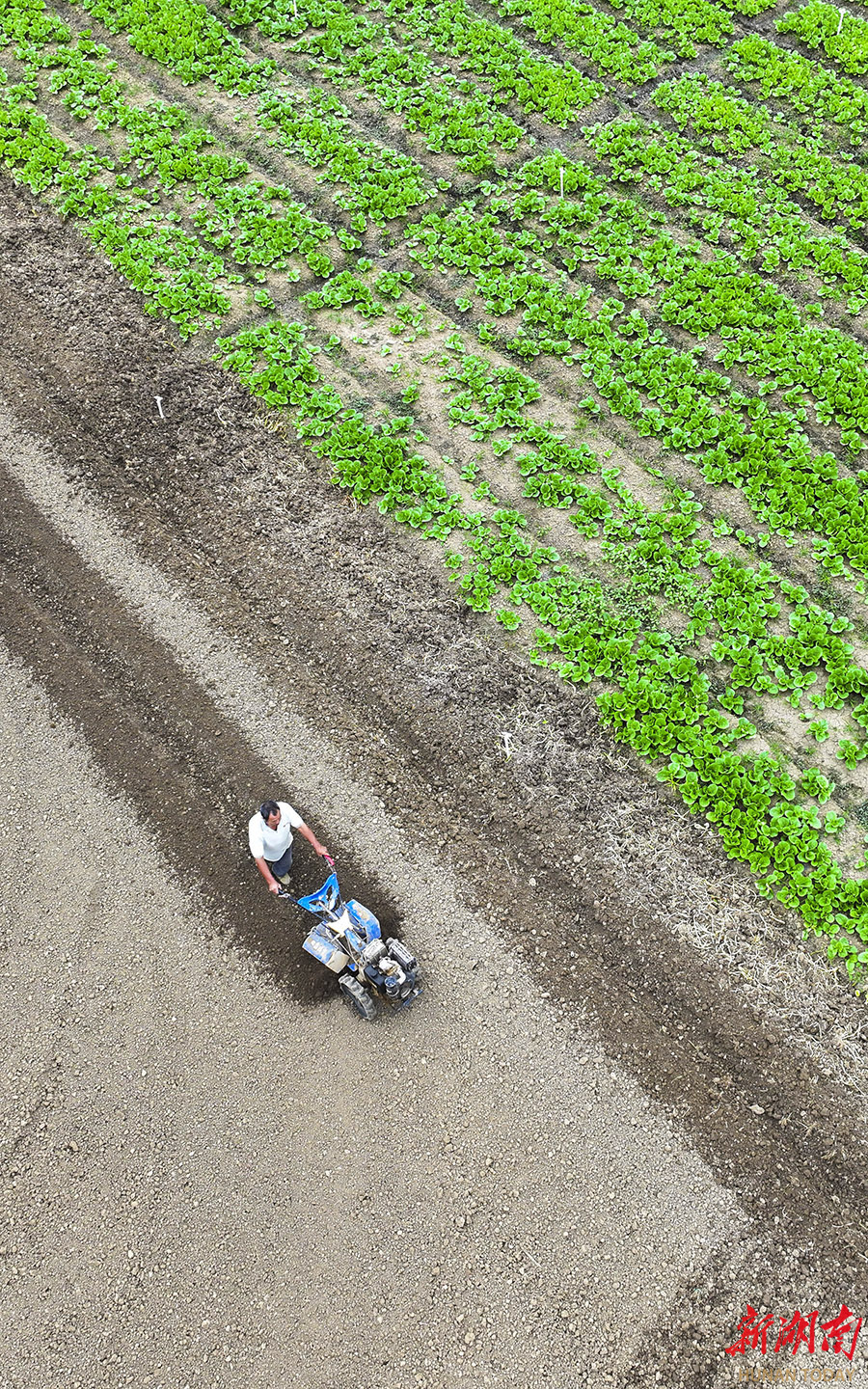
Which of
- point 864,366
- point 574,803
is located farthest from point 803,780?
point 864,366

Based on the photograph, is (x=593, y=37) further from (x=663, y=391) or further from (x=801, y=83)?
(x=663, y=391)

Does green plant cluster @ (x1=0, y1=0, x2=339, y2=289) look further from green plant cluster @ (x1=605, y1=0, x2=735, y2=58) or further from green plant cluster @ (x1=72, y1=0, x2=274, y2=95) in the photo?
green plant cluster @ (x1=605, y1=0, x2=735, y2=58)

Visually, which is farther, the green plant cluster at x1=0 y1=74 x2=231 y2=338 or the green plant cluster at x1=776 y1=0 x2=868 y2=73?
the green plant cluster at x1=776 y1=0 x2=868 y2=73

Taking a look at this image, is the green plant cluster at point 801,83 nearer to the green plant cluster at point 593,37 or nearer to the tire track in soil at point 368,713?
the green plant cluster at point 593,37

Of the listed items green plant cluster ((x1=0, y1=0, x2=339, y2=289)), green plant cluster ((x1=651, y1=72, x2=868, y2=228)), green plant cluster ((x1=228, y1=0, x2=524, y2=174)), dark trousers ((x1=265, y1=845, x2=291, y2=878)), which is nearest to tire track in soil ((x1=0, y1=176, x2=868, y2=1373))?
dark trousers ((x1=265, y1=845, x2=291, y2=878))

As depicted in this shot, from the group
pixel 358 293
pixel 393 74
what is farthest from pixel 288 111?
pixel 358 293

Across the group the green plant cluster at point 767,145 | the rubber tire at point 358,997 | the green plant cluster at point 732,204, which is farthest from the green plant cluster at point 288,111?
the rubber tire at point 358,997
